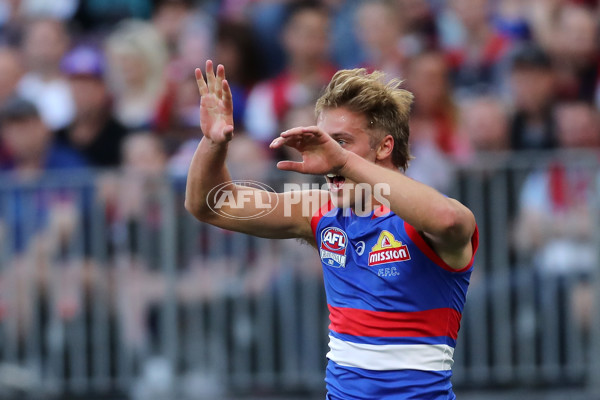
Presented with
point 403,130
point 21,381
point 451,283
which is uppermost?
point 403,130

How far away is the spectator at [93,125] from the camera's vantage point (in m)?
9.41

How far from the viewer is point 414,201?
3965 mm

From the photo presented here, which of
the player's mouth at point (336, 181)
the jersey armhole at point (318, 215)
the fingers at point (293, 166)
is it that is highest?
the fingers at point (293, 166)

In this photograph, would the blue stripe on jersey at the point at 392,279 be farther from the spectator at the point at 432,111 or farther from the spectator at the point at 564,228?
the spectator at the point at 432,111

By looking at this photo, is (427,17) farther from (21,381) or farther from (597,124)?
(21,381)

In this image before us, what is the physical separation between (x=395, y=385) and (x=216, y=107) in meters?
1.56

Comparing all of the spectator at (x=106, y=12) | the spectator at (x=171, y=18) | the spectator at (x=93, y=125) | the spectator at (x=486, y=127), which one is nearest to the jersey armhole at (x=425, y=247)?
the spectator at (x=486, y=127)

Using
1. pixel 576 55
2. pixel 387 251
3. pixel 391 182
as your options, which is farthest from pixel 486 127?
pixel 391 182

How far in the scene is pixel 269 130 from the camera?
9.40m

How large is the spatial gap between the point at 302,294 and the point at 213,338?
87cm

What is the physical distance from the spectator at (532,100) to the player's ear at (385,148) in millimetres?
4264

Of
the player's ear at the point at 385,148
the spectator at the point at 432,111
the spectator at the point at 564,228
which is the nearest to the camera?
the player's ear at the point at 385,148

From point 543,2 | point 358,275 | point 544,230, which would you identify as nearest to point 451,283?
point 358,275

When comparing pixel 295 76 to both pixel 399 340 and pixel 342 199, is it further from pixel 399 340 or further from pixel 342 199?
pixel 399 340
